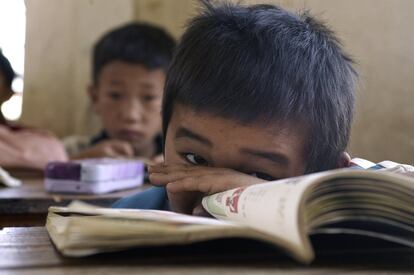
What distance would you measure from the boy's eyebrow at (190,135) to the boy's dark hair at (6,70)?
950 mm

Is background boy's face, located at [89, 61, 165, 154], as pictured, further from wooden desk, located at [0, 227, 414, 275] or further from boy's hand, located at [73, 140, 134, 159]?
wooden desk, located at [0, 227, 414, 275]

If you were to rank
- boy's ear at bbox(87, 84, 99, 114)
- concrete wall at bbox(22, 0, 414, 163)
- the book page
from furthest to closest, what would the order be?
1. boy's ear at bbox(87, 84, 99, 114)
2. concrete wall at bbox(22, 0, 414, 163)
3. the book page

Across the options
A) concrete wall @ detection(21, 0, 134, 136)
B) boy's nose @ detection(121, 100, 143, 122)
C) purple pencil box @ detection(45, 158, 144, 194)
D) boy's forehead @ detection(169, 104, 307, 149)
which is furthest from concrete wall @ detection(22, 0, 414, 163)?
boy's nose @ detection(121, 100, 143, 122)

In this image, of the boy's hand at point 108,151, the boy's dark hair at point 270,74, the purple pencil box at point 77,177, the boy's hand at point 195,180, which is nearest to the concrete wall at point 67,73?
the boy's hand at point 108,151

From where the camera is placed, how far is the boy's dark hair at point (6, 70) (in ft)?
5.47

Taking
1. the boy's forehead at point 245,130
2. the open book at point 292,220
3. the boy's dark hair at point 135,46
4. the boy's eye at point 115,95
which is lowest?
the boy's eye at point 115,95

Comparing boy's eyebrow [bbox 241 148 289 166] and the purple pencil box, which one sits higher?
boy's eyebrow [bbox 241 148 289 166]

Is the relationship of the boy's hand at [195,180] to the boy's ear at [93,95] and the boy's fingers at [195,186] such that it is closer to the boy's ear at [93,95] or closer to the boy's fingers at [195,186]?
the boy's fingers at [195,186]

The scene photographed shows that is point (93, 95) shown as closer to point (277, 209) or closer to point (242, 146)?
point (242, 146)

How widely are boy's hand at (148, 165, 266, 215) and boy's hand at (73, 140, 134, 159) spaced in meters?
1.03

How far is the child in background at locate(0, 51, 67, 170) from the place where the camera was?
4.93ft

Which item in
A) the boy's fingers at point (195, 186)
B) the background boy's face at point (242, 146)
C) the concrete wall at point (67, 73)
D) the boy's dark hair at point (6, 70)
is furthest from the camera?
the concrete wall at point (67, 73)

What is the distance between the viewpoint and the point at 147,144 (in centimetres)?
228

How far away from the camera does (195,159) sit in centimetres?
81
